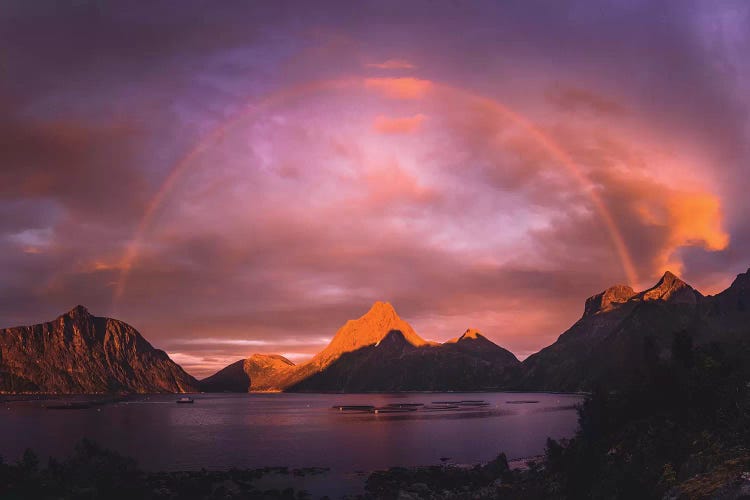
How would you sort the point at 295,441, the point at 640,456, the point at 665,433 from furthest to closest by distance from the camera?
1. the point at 295,441
2. the point at 665,433
3. the point at 640,456

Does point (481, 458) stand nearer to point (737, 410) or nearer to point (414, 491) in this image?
point (414, 491)

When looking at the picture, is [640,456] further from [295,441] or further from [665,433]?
[295,441]

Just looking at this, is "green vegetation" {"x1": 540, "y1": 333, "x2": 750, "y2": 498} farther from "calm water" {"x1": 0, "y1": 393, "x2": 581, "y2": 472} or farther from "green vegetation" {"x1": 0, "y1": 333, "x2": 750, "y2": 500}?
"calm water" {"x1": 0, "y1": 393, "x2": 581, "y2": 472}

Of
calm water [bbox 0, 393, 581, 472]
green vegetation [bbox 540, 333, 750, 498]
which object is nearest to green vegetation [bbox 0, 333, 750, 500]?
green vegetation [bbox 540, 333, 750, 498]

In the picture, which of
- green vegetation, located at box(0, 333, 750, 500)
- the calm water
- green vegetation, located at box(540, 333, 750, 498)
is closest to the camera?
green vegetation, located at box(0, 333, 750, 500)

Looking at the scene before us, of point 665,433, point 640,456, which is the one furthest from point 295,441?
point 665,433

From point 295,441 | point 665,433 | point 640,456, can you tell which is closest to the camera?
point 640,456

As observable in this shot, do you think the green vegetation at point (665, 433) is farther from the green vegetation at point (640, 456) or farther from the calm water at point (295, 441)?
the calm water at point (295, 441)

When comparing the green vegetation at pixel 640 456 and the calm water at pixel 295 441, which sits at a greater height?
the green vegetation at pixel 640 456

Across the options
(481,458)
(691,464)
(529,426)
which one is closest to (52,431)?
(481,458)

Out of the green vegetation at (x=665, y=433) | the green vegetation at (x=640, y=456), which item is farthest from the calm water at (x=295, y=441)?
the green vegetation at (x=665, y=433)

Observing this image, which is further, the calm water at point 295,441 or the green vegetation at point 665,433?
the calm water at point 295,441

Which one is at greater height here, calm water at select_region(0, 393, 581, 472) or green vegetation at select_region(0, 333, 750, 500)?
green vegetation at select_region(0, 333, 750, 500)

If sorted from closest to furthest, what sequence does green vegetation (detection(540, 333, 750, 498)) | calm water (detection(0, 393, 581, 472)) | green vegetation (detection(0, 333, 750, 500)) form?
green vegetation (detection(0, 333, 750, 500))
green vegetation (detection(540, 333, 750, 498))
calm water (detection(0, 393, 581, 472))
